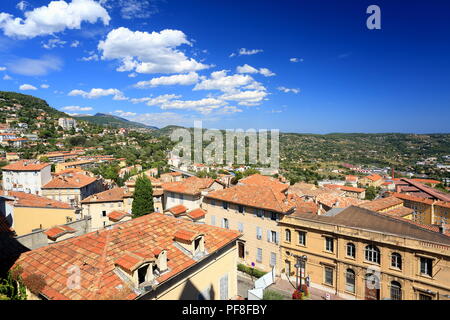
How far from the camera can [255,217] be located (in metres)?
24.1

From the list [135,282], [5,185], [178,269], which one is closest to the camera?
[135,282]

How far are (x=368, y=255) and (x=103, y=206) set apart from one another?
29.2m

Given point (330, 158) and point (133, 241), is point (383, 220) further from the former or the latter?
point (330, 158)

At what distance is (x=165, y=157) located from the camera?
96.4 m

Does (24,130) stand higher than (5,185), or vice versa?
(24,130)

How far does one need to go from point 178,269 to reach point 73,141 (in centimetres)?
11597

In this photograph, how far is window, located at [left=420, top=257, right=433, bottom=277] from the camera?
16312 millimetres

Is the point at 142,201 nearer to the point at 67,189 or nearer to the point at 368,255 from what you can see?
the point at 67,189

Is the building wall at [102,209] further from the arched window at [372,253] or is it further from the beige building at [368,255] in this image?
the arched window at [372,253]

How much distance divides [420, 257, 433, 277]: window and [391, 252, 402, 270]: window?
1.15 metres

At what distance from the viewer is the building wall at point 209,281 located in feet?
32.7

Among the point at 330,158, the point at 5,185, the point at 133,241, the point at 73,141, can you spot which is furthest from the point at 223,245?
the point at 330,158

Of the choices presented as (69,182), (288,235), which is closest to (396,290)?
(288,235)
